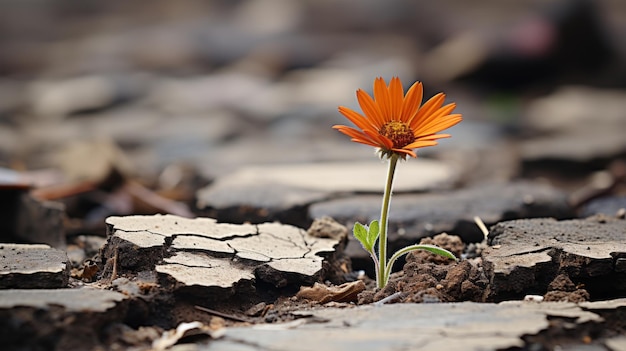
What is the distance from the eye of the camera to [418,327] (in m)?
1.76

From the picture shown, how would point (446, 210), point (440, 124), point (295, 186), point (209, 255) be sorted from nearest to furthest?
1. point (440, 124)
2. point (209, 255)
3. point (446, 210)
4. point (295, 186)

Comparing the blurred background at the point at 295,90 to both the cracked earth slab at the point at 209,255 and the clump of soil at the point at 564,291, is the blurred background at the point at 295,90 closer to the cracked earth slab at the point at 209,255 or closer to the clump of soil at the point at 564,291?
the cracked earth slab at the point at 209,255

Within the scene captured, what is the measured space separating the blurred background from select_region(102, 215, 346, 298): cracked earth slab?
108 centimetres

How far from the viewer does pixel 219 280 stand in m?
2.00

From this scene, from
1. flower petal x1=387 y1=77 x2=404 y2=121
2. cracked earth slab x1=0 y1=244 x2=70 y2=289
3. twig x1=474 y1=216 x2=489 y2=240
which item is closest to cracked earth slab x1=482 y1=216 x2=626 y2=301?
twig x1=474 y1=216 x2=489 y2=240

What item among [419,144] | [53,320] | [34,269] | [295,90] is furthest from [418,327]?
[295,90]

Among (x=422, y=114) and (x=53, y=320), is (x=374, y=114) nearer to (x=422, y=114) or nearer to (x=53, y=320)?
(x=422, y=114)

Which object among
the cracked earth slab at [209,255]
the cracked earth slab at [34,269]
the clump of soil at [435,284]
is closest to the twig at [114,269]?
the cracked earth slab at [209,255]

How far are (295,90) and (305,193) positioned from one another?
3.93 metres

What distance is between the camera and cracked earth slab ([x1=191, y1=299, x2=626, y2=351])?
1.65 meters

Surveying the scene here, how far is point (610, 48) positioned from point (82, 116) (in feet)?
14.4

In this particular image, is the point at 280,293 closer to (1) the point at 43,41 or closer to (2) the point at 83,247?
(2) the point at 83,247

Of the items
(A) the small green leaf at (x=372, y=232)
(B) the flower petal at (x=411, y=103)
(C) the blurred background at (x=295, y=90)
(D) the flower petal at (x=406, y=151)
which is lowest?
(A) the small green leaf at (x=372, y=232)

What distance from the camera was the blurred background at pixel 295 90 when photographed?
4430mm
